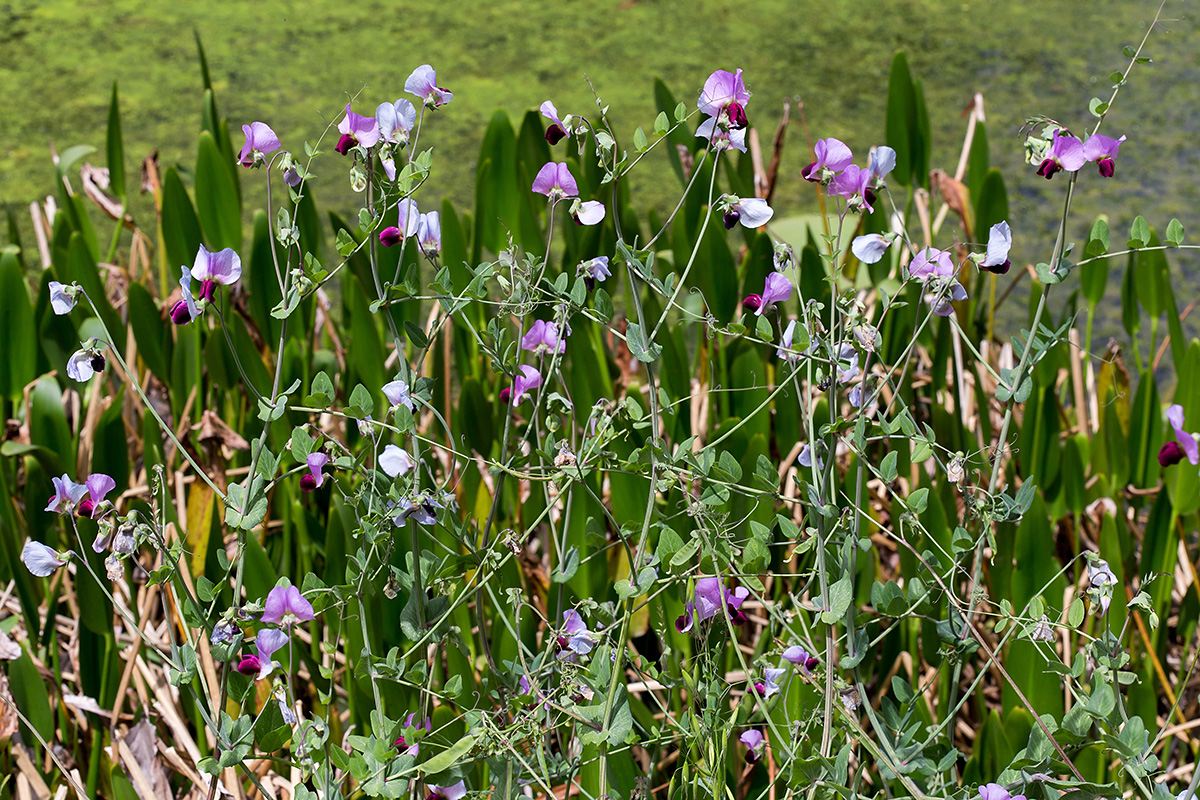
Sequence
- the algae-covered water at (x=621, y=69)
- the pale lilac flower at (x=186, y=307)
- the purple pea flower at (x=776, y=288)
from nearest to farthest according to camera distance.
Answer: the pale lilac flower at (x=186, y=307) < the purple pea flower at (x=776, y=288) < the algae-covered water at (x=621, y=69)

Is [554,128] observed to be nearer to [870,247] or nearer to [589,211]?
[589,211]

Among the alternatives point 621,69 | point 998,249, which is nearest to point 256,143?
point 998,249

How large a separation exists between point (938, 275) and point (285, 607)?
0.39m

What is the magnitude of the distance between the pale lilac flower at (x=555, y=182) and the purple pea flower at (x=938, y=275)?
7.8 inches

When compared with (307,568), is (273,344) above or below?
above

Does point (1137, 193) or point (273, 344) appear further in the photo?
point (1137, 193)

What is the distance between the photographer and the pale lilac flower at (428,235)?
657 mm

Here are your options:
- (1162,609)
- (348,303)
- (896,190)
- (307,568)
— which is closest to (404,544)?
(307,568)

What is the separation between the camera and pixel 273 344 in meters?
1.23

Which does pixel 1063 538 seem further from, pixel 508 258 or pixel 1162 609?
pixel 508 258

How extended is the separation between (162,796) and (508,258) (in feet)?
2.00

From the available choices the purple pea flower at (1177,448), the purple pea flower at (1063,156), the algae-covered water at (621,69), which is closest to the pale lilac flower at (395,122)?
the purple pea flower at (1063,156)

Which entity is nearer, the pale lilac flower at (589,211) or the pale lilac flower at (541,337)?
the pale lilac flower at (589,211)

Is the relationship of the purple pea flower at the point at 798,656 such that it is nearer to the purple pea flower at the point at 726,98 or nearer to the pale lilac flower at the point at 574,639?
the pale lilac flower at the point at 574,639
